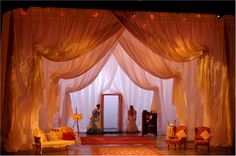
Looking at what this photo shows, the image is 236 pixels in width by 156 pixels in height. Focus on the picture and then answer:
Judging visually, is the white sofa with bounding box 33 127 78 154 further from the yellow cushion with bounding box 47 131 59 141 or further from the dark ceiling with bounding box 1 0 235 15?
the dark ceiling with bounding box 1 0 235 15

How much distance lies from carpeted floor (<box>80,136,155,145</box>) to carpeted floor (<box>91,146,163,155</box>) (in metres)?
0.95

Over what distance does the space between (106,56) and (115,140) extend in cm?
265

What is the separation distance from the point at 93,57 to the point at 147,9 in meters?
2.24

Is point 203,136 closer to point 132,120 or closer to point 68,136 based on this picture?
point 68,136

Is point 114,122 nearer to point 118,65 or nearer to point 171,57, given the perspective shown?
point 118,65

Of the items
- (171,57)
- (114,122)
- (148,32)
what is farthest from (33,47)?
(114,122)

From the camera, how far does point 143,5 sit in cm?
891

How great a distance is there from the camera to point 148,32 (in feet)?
32.4

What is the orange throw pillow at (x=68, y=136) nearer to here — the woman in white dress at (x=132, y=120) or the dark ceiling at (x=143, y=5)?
the dark ceiling at (x=143, y=5)

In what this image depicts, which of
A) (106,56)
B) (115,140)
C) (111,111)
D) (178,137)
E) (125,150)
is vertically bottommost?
(125,150)

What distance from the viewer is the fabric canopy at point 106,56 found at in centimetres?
945

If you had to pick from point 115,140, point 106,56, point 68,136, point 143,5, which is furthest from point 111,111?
point 143,5

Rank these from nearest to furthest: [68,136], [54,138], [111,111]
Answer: [54,138] < [68,136] < [111,111]

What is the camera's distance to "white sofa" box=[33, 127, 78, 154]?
9.05 m
